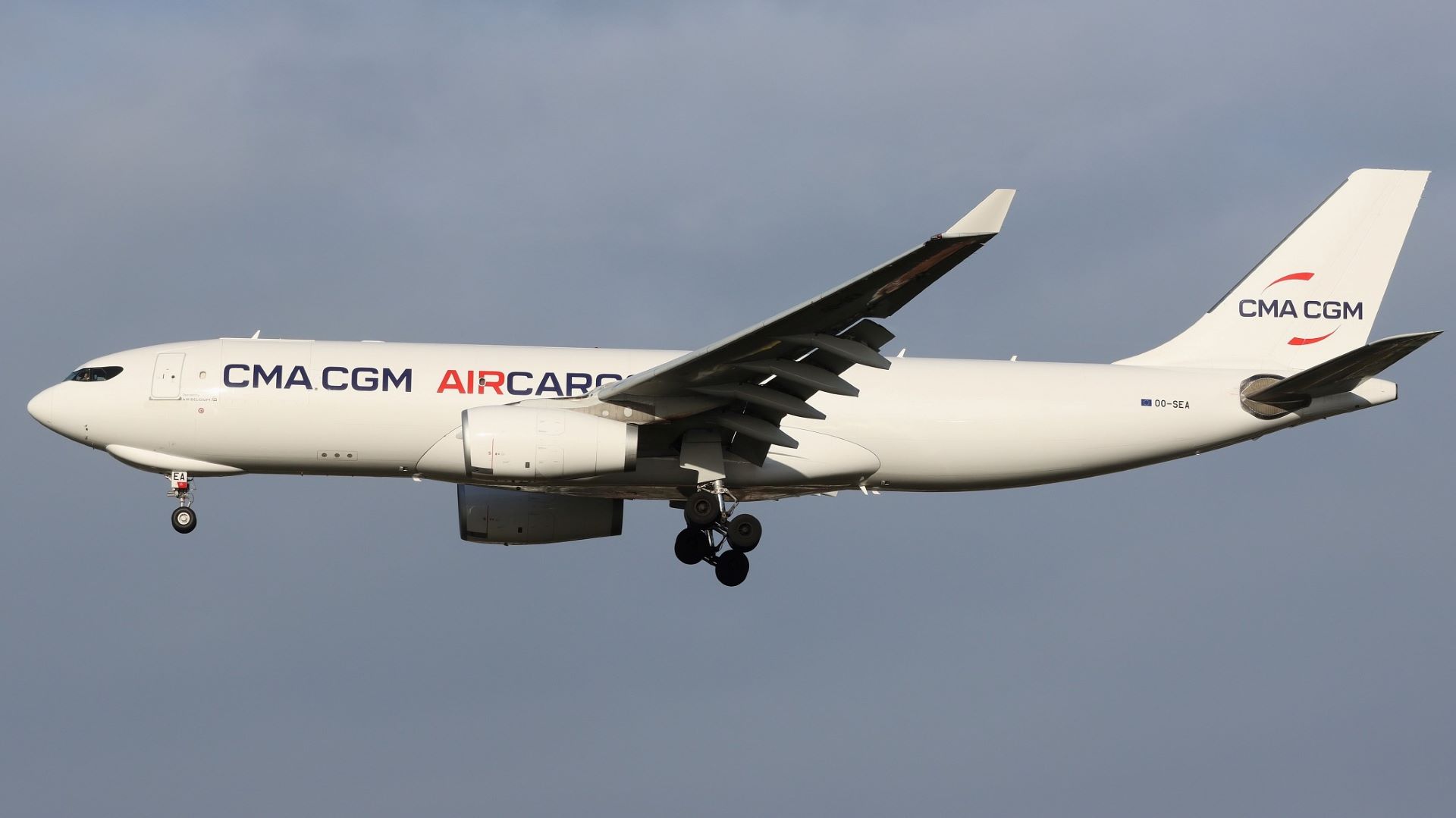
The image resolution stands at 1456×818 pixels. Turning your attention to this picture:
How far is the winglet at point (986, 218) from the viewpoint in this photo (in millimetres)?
22844

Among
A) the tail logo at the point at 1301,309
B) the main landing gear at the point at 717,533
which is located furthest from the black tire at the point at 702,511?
the tail logo at the point at 1301,309

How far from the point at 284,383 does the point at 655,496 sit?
6.80m

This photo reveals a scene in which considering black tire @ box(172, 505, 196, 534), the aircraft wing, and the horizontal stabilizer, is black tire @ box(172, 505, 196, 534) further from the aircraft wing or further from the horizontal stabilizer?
the horizontal stabilizer

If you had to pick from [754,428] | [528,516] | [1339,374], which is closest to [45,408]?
[528,516]

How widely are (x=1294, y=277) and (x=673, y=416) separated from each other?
43.1 feet

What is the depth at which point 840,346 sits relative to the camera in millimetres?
26438

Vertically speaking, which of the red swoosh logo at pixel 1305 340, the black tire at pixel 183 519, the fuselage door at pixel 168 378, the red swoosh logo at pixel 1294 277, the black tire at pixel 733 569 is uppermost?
the red swoosh logo at pixel 1294 277

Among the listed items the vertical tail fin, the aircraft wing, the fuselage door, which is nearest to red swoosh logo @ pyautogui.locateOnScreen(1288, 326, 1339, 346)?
the vertical tail fin

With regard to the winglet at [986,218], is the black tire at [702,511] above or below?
below

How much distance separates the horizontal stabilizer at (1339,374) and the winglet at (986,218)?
8247 millimetres

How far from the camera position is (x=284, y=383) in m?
29.5

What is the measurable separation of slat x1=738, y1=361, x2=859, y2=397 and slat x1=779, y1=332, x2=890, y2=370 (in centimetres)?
87

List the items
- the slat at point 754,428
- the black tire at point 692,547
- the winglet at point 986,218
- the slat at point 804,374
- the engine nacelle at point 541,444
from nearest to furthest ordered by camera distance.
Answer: the winglet at point 986,218, the slat at point 804,374, the engine nacelle at point 541,444, the slat at point 754,428, the black tire at point 692,547

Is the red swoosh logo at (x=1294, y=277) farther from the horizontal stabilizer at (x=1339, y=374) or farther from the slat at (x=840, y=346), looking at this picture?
the slat at (x=840, y=346)
